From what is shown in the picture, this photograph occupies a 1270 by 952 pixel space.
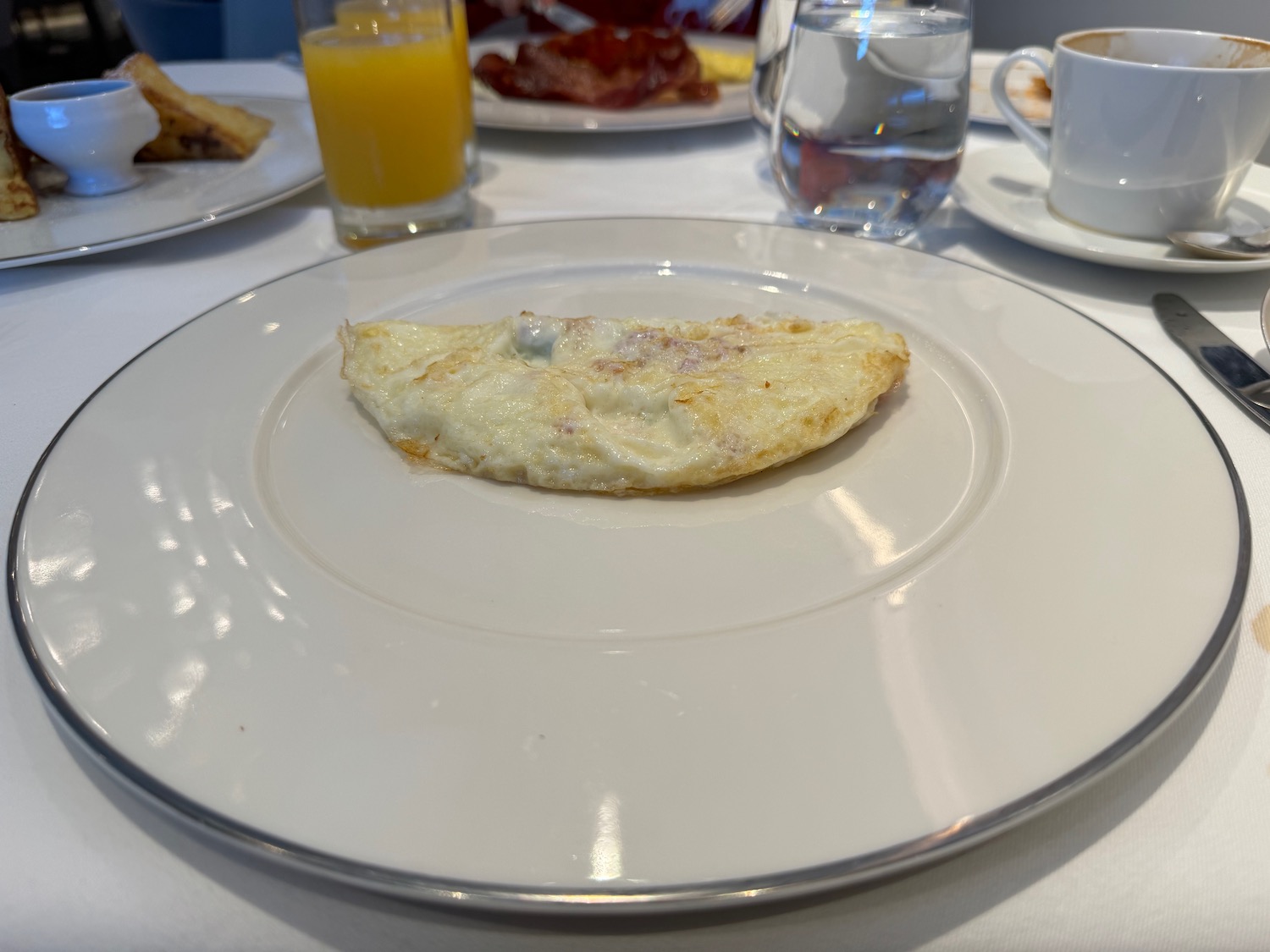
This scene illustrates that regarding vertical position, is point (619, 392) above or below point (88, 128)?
below

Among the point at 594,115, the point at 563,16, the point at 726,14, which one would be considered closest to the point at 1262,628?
the point at 594,115

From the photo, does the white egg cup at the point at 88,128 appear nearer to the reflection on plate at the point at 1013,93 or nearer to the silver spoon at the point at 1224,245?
the reflection on plate at the point at 1013,93

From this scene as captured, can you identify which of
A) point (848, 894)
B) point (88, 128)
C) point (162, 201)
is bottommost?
point (848, 894)

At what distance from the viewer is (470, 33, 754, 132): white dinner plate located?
1.70 meters

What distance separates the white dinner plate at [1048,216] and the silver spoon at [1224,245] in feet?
0.04

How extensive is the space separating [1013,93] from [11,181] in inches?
74.7

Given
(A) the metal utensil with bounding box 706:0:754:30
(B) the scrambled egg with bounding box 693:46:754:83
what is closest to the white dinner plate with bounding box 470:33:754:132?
(B) the scrambled egg with bounding box 693:46:754:83

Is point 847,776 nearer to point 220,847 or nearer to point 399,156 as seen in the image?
point 220,847

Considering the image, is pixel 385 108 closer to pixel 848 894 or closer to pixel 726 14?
pixel 848 894

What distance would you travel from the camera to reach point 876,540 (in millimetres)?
698

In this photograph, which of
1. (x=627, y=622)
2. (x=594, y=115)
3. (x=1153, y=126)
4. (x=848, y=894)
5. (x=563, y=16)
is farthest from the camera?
(x=563, y=16)

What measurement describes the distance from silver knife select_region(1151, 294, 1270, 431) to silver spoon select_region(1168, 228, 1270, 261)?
0.25 ft

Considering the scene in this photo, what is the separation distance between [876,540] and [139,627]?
563 mm

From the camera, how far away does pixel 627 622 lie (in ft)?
2.03
